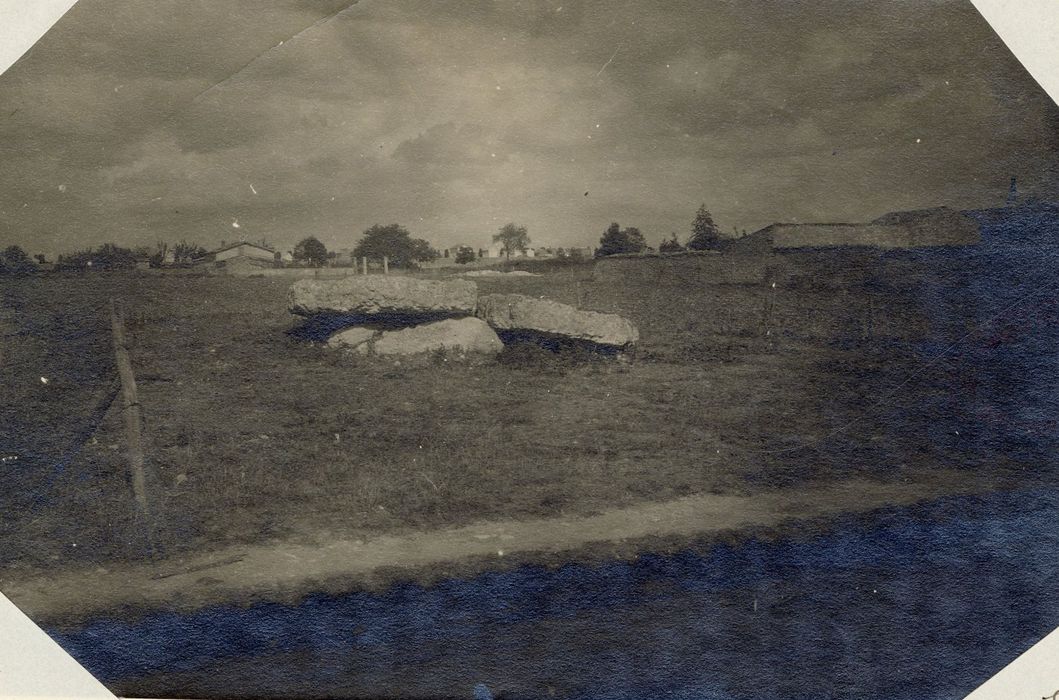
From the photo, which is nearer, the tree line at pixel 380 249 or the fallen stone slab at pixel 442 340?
the tree line at pixel 380 249

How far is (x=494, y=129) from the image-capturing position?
4.74 metres

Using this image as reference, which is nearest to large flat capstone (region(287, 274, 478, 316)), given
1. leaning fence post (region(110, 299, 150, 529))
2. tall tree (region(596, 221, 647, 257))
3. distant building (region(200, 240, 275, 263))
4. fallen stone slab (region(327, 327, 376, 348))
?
fallen stone slab (region(327, 327, 376, 348))

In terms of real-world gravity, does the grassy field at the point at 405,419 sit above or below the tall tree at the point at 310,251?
below

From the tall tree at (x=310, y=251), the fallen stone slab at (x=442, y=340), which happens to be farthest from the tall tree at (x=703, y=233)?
the tall tree at (x=310, y=251)

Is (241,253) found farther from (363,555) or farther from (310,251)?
(363,555)

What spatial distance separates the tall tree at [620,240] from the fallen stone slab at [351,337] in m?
1.34

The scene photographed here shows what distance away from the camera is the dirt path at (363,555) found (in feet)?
15.7

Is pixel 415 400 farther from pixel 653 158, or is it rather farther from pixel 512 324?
pixel 653 158

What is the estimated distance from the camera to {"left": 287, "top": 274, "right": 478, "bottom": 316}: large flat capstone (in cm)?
489

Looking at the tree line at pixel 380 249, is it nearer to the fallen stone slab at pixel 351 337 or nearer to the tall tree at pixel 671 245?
the tall tree at pixel 671 245

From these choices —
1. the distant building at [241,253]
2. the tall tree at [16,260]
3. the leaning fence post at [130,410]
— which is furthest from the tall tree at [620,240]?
the tall tree at [16,260]

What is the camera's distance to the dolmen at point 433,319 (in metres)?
4.90

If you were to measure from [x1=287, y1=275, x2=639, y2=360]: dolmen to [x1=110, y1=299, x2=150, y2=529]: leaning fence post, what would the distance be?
912 mm

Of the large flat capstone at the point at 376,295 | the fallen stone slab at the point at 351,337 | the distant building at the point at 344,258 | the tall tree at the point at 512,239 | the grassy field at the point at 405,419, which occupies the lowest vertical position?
the grassy field at the point at 405,419
